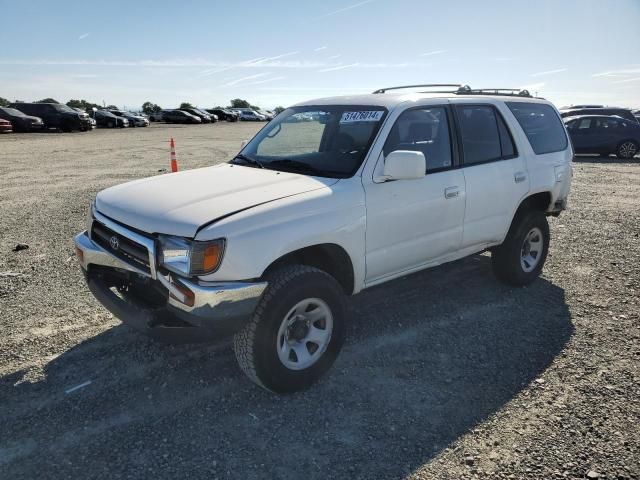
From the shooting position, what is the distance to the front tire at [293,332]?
3002mm

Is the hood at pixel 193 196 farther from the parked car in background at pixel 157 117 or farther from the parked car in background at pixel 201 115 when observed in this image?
the parked car in background at pixel 157 117

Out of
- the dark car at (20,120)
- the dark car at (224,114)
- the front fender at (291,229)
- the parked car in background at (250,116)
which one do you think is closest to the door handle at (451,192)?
the front fender at (291,229)

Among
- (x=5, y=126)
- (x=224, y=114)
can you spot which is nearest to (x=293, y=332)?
Result: (x=5, y=126)

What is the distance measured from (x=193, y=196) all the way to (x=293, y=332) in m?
1.11

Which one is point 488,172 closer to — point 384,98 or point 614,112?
point 384,98

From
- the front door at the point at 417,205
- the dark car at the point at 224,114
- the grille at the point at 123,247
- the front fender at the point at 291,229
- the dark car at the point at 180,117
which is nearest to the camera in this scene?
the front fender at the point at 291,229

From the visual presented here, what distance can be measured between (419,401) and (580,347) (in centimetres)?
158

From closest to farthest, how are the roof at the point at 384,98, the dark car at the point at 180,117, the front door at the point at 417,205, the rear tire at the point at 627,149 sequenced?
the front door at the point at 417,205 → the roof at the point at 384,98 → the rear tire at the point at 627,149 → the dark car at the point at 180,117

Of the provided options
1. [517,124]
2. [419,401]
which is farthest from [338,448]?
[517,124]

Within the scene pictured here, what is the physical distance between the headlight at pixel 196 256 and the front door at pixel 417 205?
3.80 feet

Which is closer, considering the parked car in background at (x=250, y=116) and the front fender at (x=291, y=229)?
the front fender at (x=291, y=229)

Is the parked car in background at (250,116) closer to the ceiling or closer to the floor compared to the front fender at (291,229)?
closer to the ceiling

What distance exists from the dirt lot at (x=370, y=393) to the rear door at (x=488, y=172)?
76 cm

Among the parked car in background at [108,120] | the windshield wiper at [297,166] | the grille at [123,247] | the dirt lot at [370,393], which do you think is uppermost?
the parked car in background at [108,120]
